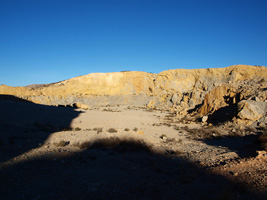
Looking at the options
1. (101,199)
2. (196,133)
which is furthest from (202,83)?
(101,199)

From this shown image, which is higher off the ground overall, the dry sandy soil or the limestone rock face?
the limestone rock face

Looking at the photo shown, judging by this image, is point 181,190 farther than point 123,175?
No

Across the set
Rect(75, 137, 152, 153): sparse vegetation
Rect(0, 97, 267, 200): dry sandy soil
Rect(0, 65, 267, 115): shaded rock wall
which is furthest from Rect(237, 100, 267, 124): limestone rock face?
Rect(0, 65, 267, 115): shaded rock wall

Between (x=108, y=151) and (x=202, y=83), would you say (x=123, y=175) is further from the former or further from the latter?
(x=202, y=83)

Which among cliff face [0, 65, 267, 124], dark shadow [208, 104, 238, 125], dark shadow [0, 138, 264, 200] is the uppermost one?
cliff face [0, 65, 267, 124]

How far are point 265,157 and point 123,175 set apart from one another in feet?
13.6

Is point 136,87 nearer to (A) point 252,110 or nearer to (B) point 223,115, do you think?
(B) point 223,115

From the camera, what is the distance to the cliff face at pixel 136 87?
140 ft

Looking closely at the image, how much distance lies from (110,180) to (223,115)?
14244mm

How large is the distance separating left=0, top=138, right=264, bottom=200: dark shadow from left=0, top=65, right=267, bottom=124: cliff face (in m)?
34.2

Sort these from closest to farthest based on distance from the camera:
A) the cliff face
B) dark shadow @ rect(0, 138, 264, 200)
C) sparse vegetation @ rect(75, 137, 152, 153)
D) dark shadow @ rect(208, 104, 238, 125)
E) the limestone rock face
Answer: dark shadow @ rect(0, 138, 264, 200), sparse vegetation @ rect(75, 137, 152, 153), the limestone rock face, dark shadow @ rect(208, 104, 238, 125), the cliff face

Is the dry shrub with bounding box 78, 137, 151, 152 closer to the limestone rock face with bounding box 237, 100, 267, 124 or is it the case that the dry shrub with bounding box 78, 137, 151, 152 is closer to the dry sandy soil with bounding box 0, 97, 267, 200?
the dry sandy soil with bounding box 0, 97, 267, 200

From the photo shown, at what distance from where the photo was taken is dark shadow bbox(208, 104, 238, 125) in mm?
14251

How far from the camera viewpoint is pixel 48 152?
582 centimetres
